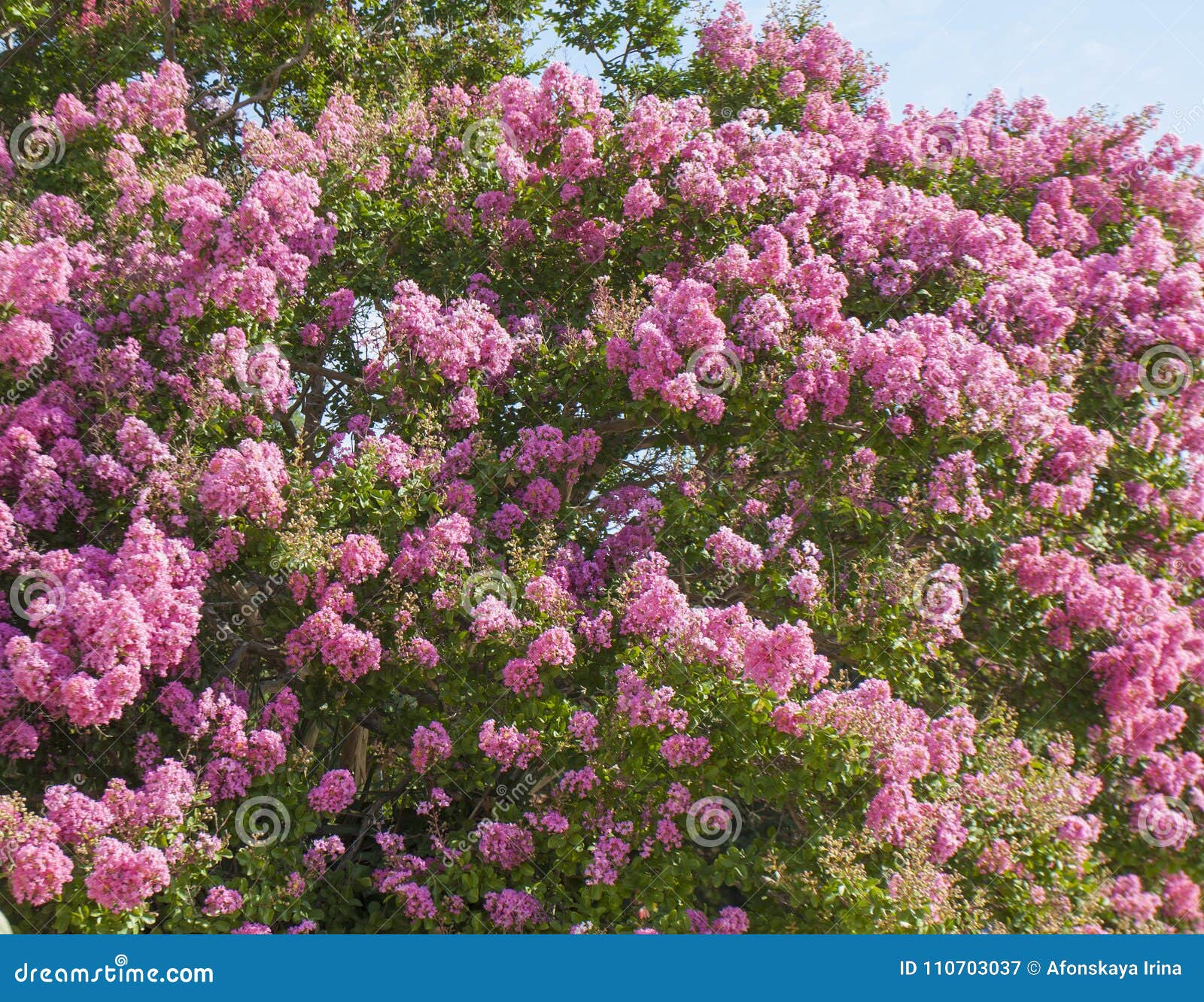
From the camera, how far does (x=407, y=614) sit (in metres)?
5.28

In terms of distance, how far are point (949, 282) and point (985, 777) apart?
3074 mm

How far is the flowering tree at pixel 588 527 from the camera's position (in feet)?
15.8

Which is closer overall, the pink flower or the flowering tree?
the flowering tree

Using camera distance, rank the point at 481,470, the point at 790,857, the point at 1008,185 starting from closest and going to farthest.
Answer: the point at 790,857
the point at 481,470
the point at 1008,185

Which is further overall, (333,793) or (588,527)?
(588,527)

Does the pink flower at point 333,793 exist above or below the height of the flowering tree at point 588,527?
below

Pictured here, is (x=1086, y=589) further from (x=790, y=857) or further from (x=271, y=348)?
(x=271, y=348)

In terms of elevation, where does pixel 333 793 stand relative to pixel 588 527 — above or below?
below

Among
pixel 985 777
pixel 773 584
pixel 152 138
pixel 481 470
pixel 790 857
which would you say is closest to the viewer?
pixel 790 857

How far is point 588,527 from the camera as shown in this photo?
255 inches

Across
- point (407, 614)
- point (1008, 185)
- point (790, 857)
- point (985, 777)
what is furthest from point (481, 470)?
point (1008, 185)

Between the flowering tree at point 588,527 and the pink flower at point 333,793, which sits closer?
the flowering tree at point 588,527

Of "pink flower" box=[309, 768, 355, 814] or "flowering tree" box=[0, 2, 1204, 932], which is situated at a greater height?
"flowering tree" box=[0, 2, 1204, 932]

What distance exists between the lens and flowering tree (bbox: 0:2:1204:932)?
15.8 ft
